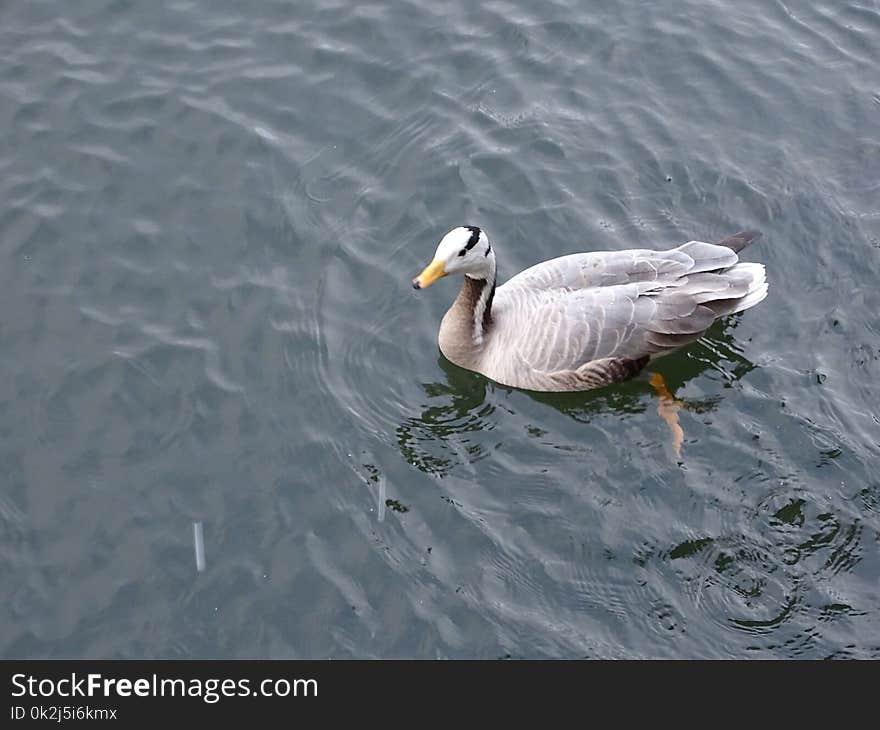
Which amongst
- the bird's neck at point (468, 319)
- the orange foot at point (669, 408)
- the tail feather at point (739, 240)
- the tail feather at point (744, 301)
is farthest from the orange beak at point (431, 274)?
the tail feather at point (739, 240)

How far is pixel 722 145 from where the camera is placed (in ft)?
41.4

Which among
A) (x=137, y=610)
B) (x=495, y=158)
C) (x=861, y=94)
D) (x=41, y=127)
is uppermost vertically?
(x=861, y=94)

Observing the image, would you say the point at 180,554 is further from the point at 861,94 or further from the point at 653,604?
the point at 861,94

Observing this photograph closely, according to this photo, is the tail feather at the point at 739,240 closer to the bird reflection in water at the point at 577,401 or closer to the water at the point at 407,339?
the water at the point at 407,339

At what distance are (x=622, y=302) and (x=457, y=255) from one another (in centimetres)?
155

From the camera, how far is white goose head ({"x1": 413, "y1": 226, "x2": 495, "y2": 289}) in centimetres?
1009

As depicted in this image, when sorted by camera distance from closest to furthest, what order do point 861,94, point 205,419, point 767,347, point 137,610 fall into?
point 137,610, point 205,419, point 767,347, point 861,94

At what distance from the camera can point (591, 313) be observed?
414 inches

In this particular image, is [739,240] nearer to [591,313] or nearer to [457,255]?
[591,313]

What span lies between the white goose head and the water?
3.43 feet

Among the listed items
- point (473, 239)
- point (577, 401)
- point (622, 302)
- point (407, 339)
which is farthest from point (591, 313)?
point (407, 339)

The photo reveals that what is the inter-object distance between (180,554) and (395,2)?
24.8ft

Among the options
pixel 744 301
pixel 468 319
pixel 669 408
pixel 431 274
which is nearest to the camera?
pixel 431 274

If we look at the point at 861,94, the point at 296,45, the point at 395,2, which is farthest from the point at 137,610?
the point at 861,94
